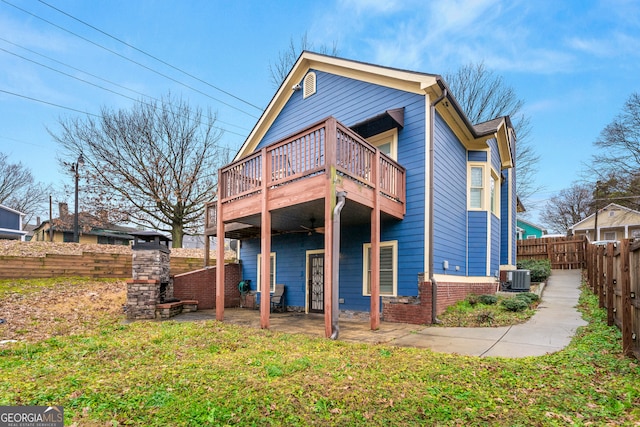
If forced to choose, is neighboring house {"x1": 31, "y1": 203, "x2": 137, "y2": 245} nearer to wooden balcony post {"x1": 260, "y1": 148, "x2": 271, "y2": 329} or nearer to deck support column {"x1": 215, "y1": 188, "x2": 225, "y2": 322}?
deck support column {"x1": 215, "y1": 188, "x2": 225, "y2": 322}

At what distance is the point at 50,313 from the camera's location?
8.92 metres

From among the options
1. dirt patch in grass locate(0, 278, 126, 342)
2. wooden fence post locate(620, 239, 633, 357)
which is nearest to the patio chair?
dirt patch in grass locate(0, 278, 126, 342)

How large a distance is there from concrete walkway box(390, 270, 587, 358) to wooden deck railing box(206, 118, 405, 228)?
3347 millimetres

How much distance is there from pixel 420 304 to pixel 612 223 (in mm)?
29108

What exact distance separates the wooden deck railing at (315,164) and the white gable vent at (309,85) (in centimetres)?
428

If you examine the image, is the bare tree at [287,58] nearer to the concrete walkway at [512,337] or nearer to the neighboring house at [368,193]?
the neighboring house at [368,193]

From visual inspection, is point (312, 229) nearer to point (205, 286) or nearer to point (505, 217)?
point (205, 286)

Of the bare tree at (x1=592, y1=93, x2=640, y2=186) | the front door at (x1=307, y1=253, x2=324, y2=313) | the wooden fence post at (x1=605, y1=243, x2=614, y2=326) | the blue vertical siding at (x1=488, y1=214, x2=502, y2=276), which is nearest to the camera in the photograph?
the wooden fence post at (x1=605, y1=243, x2=614, y2=326)

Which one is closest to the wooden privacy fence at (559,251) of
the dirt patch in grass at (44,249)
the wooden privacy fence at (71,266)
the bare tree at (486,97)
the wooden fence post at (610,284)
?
the bare tree at (486,97)

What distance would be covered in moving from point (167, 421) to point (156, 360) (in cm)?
212

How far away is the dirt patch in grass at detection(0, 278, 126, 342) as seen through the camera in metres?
7.60

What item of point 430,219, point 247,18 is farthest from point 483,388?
point 247,18
